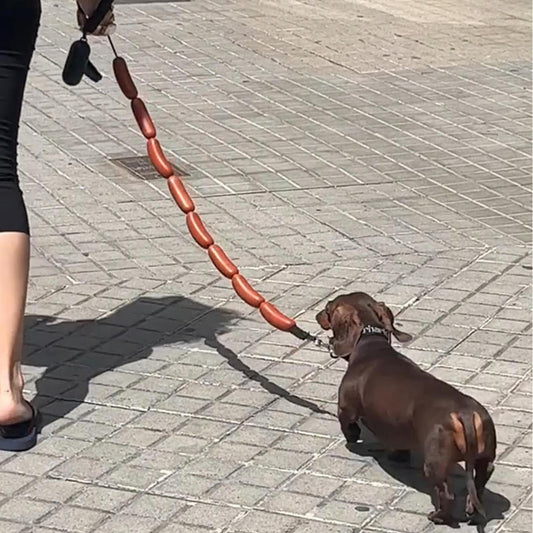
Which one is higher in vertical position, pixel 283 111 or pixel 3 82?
pixel 3 82

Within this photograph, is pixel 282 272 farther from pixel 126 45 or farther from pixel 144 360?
pixel 126 45

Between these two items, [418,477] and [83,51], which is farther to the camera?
[83,51]

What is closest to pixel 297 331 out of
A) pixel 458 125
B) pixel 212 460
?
pixel 212 460

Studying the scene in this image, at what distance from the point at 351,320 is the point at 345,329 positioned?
0.12 feet

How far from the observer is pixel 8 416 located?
15.5ft

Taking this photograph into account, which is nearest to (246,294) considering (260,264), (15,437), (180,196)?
(180,196)

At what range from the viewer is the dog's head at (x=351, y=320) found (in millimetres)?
4777

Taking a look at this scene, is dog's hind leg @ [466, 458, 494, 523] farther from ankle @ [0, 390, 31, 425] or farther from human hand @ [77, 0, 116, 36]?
human hand @ [77, 0, 116, 36]

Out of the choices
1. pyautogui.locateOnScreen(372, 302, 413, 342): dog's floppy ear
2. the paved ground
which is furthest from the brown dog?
the paved ground

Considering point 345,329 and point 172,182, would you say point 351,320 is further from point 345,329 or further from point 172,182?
point 172,182

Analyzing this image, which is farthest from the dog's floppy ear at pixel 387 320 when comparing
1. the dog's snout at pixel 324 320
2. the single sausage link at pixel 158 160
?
the single sausage link at pixel 158 160

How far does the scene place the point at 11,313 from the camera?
185 inches

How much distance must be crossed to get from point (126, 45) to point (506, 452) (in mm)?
7638

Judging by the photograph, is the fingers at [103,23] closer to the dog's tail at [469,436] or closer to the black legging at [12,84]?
the black legging at [12,84]
